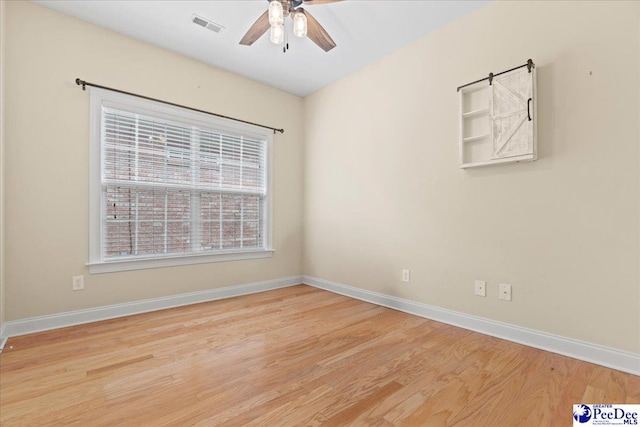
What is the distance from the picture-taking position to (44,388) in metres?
1.69

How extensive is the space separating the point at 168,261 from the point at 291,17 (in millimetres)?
2579

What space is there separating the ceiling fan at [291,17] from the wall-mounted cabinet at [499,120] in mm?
1319

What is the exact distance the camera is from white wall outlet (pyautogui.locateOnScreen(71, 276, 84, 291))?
2.68 metres

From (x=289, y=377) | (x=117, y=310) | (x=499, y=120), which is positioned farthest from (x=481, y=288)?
(x=117, y=310)

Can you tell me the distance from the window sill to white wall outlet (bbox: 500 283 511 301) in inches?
104

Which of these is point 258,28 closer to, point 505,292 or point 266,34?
Answer: point 266,34

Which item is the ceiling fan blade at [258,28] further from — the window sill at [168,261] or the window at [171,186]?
the window sill at [168,261]

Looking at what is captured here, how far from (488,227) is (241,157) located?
2.82m

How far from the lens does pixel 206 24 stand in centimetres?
276

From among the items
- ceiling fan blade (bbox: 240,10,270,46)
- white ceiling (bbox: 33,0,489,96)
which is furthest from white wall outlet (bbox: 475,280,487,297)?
ceiling fan blade (bbox: 240,10,270,46)

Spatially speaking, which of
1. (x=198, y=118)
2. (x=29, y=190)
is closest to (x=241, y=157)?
(x=198, y=118)

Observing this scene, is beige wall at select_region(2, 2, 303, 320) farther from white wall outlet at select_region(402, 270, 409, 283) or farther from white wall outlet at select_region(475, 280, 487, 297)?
Answer: white wall outlet at select_region(475, 280, 487, 297)
